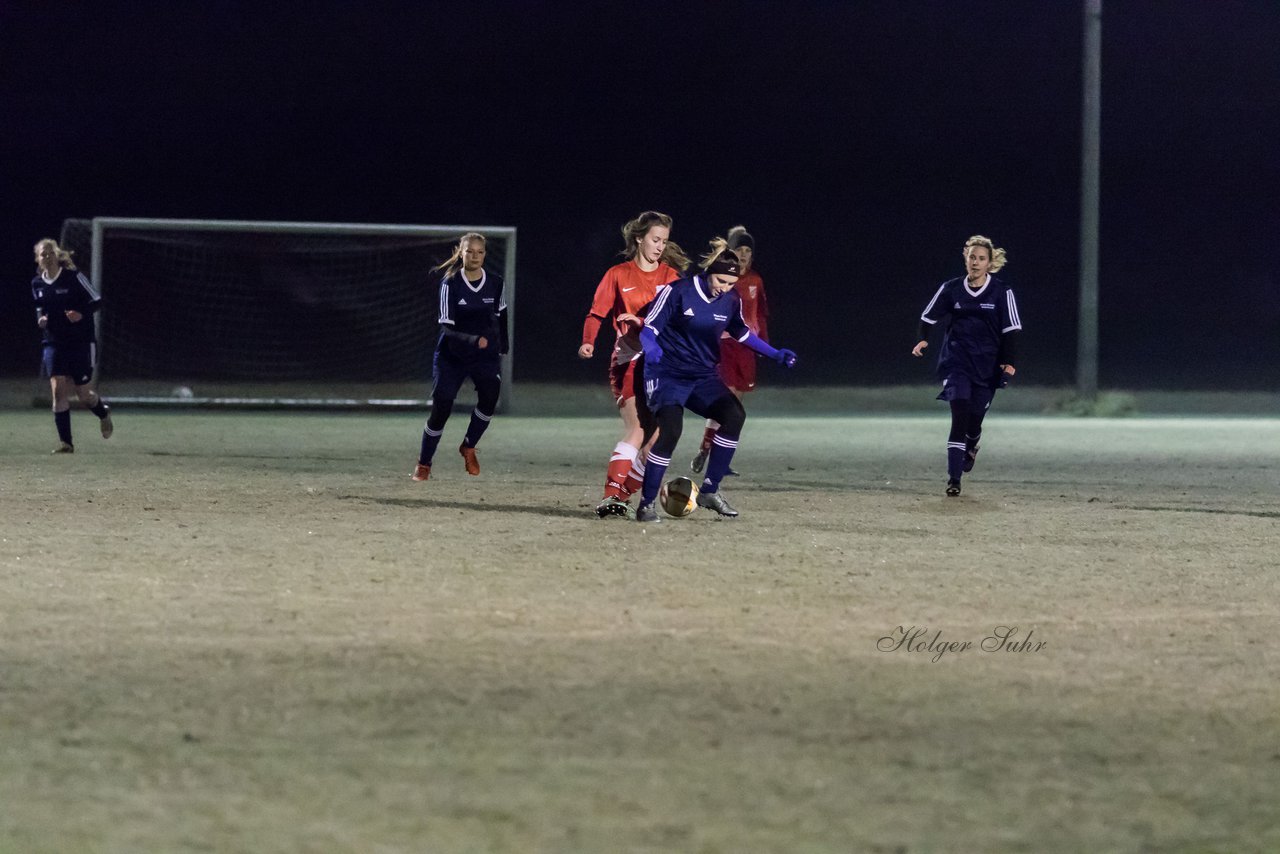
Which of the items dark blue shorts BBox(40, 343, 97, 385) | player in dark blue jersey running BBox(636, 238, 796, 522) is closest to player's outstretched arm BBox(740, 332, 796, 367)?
player in dark blue jersey running BBox(636, 238, 796, 522)

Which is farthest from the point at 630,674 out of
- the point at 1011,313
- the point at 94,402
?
the point at 94,402

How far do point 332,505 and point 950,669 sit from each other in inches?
236

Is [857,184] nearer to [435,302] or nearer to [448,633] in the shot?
[435,302]

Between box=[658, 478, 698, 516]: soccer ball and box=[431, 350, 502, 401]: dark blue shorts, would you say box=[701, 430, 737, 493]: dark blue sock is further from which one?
box=[431, 350, 502, 401]: dark blue shorts

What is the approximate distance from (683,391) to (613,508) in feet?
2.79

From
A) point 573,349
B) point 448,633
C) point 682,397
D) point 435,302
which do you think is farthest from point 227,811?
point 573,349

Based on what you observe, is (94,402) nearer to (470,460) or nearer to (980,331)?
(470,460)

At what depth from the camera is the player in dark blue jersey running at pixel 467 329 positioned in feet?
39.5

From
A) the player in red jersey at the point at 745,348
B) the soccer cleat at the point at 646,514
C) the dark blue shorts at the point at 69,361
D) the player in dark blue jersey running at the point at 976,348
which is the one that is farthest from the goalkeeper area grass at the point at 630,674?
the dark blue shorts at the point at 69,361

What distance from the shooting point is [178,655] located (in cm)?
566

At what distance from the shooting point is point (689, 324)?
31.9 ft

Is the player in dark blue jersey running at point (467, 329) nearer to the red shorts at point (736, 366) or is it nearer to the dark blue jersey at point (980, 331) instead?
the red shorts at point (736, 366)

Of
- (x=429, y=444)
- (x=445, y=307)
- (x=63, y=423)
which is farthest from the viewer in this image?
(x=63, y=423)

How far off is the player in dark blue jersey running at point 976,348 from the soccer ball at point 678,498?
2724 mm
